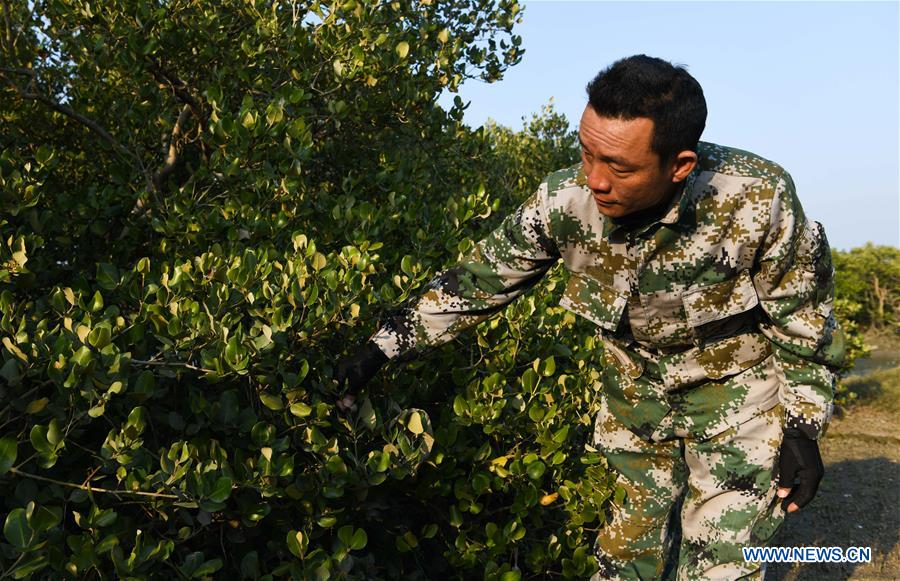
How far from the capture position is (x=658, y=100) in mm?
2504

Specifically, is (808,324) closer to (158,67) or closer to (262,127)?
(262,127)

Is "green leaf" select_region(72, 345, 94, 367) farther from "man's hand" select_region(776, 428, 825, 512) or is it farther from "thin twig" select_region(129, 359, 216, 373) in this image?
"man's hand" select_region(776, 428, 825, 512)

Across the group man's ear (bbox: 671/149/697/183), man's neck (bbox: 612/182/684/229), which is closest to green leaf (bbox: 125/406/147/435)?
man's neck (bbox: 612/182/684/229)

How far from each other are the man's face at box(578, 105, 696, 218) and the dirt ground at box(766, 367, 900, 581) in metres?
2.75

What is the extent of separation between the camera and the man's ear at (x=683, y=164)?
8.43 ft

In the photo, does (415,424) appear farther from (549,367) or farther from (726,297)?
(726,297)

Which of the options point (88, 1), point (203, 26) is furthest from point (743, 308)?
point (88, 1)

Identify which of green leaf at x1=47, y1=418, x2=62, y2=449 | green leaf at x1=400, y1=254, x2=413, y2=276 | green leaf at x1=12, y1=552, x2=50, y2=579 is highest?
green leaf at x1=400, y1=254, x2=413, y2=276

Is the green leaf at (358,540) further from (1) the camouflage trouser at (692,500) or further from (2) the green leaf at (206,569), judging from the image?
(1) the camouflage trouser at (692,500)

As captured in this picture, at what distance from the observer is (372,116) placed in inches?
156

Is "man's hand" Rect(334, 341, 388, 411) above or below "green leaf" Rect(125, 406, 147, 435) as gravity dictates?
above

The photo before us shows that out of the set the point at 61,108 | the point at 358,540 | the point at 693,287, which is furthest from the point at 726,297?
the point at 61,108

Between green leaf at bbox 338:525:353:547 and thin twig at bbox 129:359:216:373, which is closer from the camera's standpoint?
thin twig at bbox 129:359:216:373

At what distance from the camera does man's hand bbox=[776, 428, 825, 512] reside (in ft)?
9.21
